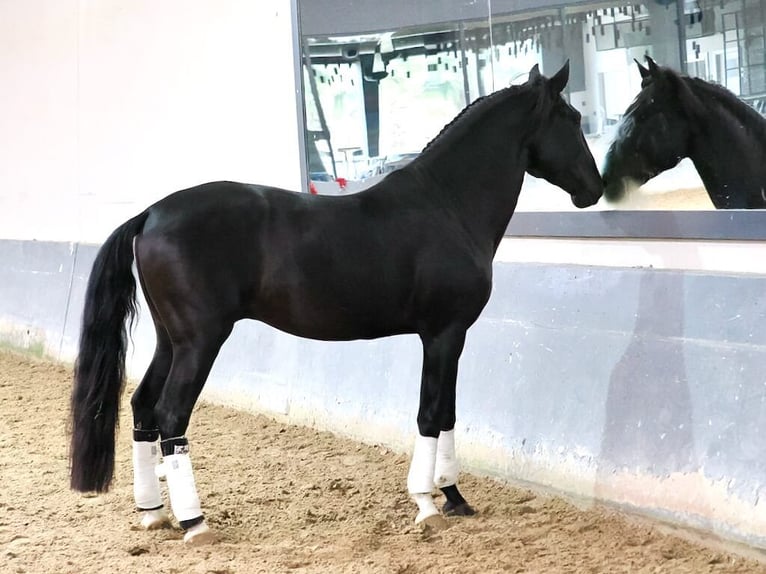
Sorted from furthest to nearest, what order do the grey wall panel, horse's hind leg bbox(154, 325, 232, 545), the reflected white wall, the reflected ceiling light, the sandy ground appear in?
the grey wall panel
the reflected white wall
the reflected ceiling light
horse's hind leg bbox(154, 325, 232, 545)
the sandy ground

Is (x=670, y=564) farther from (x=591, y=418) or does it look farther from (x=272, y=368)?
(x=272, y=368)

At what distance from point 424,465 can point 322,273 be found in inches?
30.3

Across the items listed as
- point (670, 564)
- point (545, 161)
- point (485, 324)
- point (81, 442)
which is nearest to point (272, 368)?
point (485, 324)

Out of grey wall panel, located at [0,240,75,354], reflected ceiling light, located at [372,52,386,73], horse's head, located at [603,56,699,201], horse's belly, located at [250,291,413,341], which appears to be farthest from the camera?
grey wall panel, located at [0,240,75,354]

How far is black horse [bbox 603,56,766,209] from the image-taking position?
332 centimetres

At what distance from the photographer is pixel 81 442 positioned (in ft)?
10.9

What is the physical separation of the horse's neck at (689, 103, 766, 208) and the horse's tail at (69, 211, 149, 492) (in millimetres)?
2036

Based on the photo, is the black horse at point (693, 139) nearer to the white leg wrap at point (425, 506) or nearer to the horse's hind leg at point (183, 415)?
the white leg wrap at point (425, 506)

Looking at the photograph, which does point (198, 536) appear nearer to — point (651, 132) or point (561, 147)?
point (561, 147)

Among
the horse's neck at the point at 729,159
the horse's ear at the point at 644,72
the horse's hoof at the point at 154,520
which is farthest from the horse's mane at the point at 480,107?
the horse's hoof at the point at 154,520

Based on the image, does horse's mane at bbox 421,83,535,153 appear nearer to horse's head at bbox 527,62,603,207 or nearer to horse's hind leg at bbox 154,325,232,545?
horse's head at bbox 527,62,603,207

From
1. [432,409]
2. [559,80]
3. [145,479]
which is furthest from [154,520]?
[559,80]

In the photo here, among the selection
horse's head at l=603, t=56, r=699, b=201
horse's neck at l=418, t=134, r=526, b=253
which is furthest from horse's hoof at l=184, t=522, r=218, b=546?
horse's head at l=603, t=56, r=699, b=201

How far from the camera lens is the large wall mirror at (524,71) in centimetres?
333
